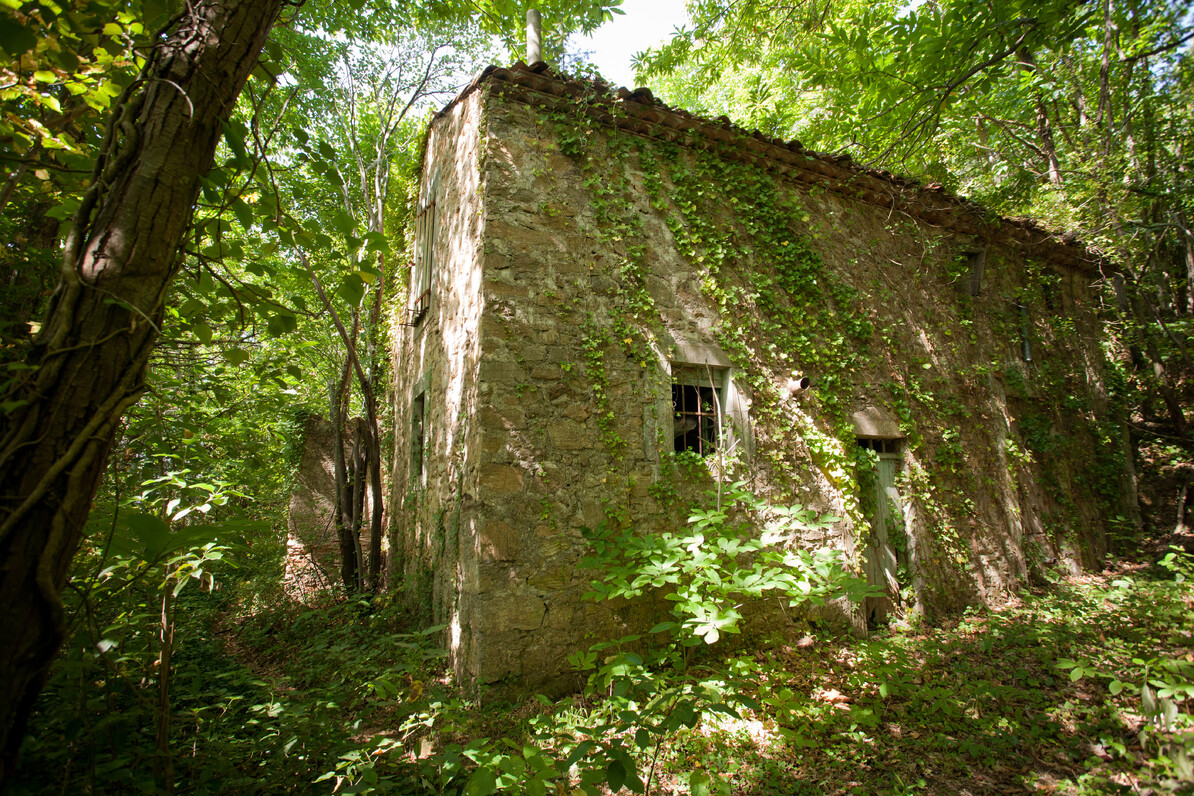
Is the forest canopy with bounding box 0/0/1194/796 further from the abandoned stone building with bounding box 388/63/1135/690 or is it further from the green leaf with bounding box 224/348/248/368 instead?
the abandoned stone building with bounding box 388/63/1135/690

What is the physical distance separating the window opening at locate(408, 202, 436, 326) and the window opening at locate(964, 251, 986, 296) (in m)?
7.22

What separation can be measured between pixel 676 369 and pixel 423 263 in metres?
3.55

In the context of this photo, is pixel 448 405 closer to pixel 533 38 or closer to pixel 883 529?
pixel 533 38

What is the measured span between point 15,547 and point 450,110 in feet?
19.2

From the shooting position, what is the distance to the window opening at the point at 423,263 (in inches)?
244

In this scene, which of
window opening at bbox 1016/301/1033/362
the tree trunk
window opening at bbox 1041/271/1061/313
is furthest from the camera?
window opening at bbox 1041/271/1061/313

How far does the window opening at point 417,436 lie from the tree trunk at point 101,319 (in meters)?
4.49

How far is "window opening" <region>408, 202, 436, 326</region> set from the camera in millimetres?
6195

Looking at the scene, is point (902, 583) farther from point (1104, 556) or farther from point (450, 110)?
point (450, 110)

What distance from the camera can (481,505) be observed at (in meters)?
4.03

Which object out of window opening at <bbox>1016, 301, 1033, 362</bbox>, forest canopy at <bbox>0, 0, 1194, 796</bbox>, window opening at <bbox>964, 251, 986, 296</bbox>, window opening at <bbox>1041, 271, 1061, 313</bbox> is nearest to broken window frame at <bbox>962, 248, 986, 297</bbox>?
window opening at <bbox>964, 251, 986, 296</bbox>

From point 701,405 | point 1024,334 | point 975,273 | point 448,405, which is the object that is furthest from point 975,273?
point 448,405

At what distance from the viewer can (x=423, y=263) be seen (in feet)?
21.6

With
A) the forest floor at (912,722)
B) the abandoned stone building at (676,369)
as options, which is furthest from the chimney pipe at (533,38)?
the forest floor at (912,722)
